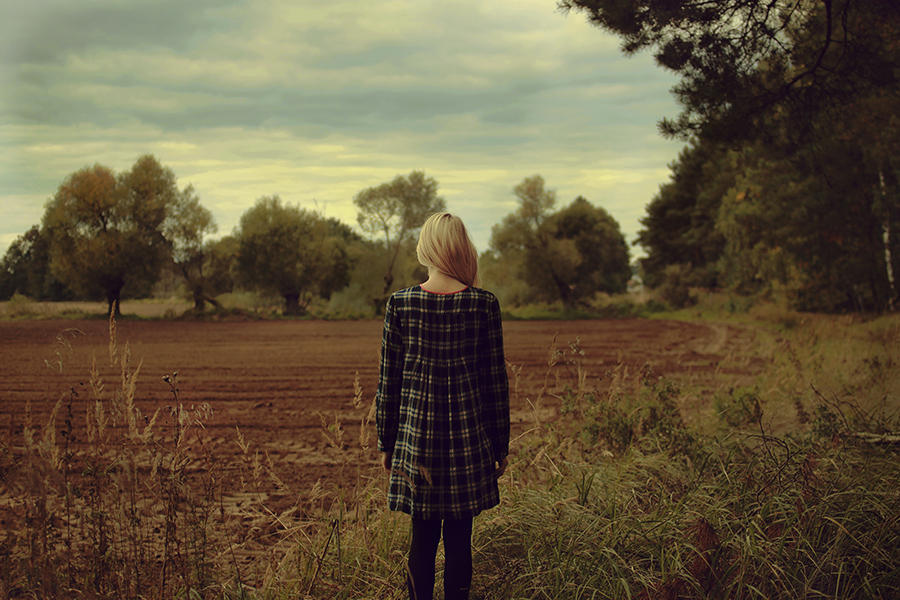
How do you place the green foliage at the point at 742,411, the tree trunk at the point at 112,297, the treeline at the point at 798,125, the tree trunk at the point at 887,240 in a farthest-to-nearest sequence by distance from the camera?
the tree trunk at the point at 887,240
the tree trunk at the point at 112,297
the treeline at the point at 798,125
the green foliage at the point at 742,411

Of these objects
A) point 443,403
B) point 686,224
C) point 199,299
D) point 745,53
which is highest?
point 686,224

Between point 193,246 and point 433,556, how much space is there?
70.3 feet

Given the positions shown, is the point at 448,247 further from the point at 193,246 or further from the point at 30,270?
the point at 193,246

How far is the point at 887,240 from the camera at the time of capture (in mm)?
17031

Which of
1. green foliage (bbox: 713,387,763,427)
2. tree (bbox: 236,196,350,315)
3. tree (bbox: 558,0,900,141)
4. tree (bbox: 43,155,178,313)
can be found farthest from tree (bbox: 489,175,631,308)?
green foliage (bbox: 713,387,763,427)

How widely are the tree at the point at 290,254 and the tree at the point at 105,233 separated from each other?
15.8 m

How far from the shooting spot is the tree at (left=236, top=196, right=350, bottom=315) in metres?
29.2

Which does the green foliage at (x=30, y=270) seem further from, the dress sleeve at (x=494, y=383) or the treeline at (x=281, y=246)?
the dress sleeve at (x=494, y=383)

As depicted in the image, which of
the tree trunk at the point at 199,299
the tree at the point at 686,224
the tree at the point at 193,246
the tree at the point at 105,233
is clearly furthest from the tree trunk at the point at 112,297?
the tree at the point at 686,224

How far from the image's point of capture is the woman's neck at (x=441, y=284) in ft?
9.09

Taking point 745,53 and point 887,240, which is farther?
point 887,240

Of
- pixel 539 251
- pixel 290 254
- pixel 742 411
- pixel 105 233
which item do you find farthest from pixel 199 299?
pixel 742 411

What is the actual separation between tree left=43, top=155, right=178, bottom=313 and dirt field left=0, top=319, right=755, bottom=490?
88cm

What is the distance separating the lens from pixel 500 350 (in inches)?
112
